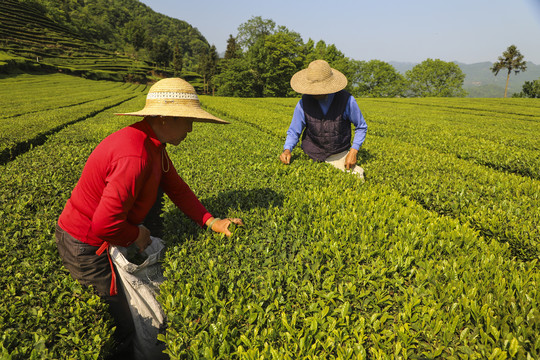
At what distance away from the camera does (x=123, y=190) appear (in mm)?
2242

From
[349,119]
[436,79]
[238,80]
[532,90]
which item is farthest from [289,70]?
[349,119]

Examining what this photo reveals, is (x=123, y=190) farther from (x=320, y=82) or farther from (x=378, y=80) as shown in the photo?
(x=378, y=80)

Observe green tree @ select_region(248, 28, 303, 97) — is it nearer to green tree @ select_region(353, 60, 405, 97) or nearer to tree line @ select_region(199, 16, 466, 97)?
tree line @ select_region(199, 16, 466, 97)

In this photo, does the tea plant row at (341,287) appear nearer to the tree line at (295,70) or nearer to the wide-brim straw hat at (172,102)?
the wide-brim straw hat at (172,102)

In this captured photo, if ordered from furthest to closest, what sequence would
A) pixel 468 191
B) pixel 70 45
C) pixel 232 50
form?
pixel 232 50 < pixel 70 45 < pixel 468 191

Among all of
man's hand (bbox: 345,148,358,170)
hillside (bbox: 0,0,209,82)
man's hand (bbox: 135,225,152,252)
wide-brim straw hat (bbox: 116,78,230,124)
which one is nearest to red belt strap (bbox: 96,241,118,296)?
man's hand (bbox: 135,225,152,252)

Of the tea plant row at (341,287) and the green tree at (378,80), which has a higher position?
the green tree at (378,80)

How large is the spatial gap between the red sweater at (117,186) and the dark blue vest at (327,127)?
3.54 metres

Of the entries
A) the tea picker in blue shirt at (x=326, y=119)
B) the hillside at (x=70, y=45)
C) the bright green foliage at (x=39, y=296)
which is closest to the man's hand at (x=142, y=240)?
the bright green foliage at (x=39, y=296)

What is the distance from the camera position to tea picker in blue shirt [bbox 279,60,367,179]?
5.12 meters

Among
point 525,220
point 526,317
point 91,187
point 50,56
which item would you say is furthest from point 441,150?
point 50,56

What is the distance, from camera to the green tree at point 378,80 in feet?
277

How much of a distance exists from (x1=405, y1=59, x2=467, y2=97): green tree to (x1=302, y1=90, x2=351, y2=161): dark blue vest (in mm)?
95764

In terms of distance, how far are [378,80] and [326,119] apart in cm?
9198
